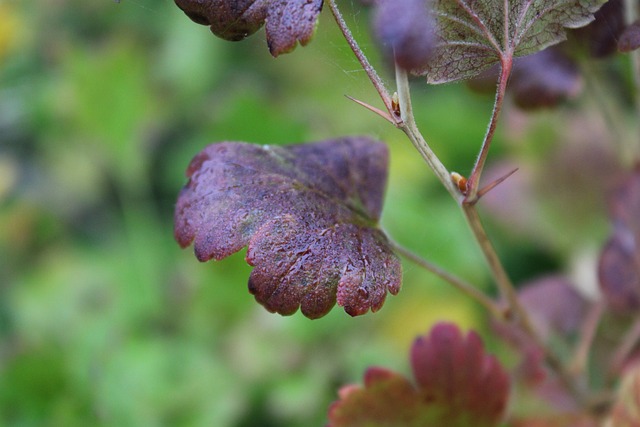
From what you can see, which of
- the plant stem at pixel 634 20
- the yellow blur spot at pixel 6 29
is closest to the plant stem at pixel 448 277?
the plant stem at pixel 634 20

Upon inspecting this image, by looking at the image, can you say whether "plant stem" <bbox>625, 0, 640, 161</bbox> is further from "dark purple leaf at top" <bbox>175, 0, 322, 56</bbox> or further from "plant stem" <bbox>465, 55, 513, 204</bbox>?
"dark purple leaf at top" <bbox>175, 0, 322, 56</bbox>

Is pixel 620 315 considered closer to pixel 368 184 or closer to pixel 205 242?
pixel 368 184

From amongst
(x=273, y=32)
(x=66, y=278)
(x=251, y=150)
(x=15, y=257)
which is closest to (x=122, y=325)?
(x=66, y=278)

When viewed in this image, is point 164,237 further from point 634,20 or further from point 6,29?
point 634,20

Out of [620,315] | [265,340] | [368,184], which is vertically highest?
Result: [368,184]

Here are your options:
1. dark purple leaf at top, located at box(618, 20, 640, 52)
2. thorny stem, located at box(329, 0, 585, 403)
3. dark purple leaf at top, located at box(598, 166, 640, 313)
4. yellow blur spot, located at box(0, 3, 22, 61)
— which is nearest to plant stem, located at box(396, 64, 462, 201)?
thorny stem, located at box(329, 0, 585, 403)

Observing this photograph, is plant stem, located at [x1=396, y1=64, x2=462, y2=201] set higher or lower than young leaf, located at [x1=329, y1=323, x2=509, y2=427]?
higher
